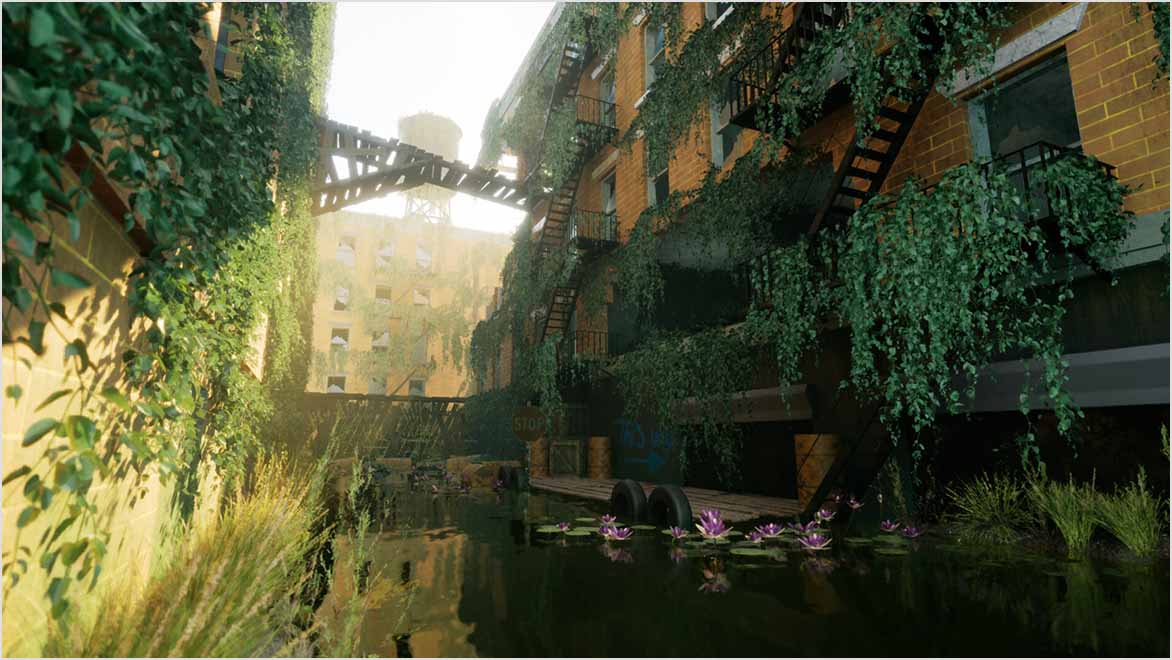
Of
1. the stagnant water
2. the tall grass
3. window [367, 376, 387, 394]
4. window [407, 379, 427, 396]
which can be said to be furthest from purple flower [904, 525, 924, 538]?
window [407, 379, 427, 396]

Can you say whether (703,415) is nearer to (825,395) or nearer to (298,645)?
(825,395)

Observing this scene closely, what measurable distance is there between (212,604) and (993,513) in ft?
25.2

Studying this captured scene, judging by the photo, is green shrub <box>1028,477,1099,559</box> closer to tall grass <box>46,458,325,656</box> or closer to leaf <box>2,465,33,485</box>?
tall grass <box>46,458,325,656</box>

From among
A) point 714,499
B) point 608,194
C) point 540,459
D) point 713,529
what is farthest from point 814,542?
point 608,194

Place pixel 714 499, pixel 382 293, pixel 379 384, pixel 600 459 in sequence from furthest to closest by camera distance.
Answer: pixel 382 293
pixel 379 384
pixel 600 459
pixel 714 499

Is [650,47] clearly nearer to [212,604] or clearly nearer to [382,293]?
[212,604]

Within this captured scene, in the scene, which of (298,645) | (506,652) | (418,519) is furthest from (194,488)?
(418,519)

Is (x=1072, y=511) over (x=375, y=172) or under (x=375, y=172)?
under

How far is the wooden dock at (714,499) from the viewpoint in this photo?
9164mm

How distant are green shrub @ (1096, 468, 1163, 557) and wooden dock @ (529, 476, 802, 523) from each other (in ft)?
12.4

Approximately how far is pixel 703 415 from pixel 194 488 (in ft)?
27.4

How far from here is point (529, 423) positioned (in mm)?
17172

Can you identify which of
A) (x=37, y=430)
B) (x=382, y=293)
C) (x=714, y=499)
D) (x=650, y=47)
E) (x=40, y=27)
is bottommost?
(x=714, y=499)

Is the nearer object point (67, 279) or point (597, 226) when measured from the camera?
point (67, 279)
